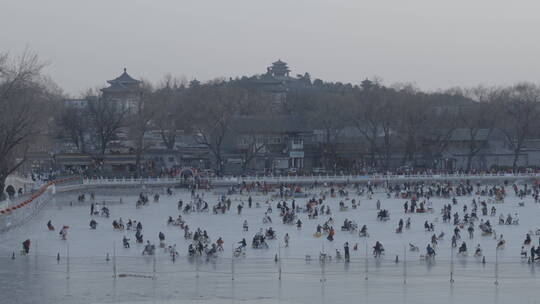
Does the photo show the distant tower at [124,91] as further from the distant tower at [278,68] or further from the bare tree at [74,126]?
the distant tower at [278,68]

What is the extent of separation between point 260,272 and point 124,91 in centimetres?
8234

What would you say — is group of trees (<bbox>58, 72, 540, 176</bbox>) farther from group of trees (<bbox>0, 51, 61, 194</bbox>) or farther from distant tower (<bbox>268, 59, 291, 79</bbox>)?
distant tower (<bbox>268, 59, 291, 79</bbox>)

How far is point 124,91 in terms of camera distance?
108 meters

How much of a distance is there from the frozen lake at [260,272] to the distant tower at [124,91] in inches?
2076

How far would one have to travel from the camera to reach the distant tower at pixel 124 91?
319ft

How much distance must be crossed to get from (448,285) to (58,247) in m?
15.9

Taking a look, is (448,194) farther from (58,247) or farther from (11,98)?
(58,247)

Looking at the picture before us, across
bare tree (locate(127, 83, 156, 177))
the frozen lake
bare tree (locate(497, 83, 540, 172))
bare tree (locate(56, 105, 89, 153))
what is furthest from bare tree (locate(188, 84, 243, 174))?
the frozen lake

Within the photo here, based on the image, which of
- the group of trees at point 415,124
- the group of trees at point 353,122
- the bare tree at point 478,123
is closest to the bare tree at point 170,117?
the group of trees at point 353,122

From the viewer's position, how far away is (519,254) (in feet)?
107

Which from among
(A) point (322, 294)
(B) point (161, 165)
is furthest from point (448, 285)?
(B) point (161, 165)

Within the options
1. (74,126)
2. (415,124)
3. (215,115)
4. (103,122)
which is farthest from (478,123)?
(74,126)

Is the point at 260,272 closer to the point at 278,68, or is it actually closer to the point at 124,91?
the point at 124,91

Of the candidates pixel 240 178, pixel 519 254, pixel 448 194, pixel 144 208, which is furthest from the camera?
pixel 240 178
